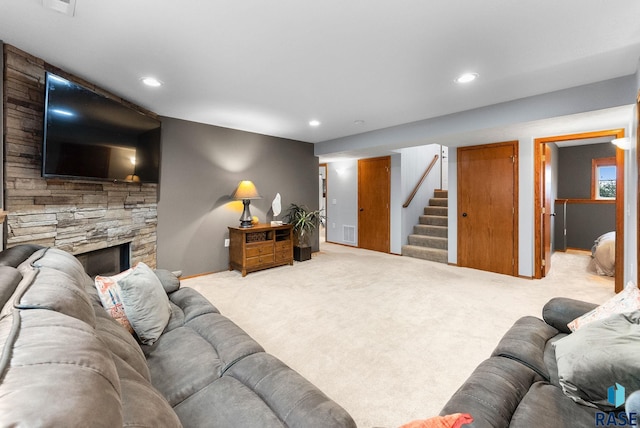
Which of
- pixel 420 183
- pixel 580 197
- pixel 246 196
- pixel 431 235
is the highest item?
pixel 420 183

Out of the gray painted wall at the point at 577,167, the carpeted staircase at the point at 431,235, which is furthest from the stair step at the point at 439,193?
the gray painted wall at the point at 577,167

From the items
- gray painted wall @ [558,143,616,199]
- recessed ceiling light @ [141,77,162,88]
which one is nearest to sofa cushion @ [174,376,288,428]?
recessed ceiling light @ [141,77,162,88]

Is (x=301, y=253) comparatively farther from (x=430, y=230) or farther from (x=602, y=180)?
(x=602, y=180)

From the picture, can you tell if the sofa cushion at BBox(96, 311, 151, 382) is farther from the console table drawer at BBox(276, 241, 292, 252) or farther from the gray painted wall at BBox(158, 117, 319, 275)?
the console table drawer at BBox(276, 241, 292, 252)

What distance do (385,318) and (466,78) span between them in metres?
2.34

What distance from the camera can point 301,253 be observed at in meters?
5.07

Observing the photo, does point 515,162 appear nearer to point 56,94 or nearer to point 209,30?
point 209,30

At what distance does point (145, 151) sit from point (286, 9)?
2433 millimetres

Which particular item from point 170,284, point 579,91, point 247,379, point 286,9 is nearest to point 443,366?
point 247,379

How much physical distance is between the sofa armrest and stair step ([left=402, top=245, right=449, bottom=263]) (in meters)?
3.41

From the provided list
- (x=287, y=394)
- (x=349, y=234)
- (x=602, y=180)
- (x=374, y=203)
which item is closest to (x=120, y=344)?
(x=287, y=394)

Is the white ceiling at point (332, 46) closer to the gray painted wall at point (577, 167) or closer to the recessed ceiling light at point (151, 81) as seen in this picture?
the recessed ceiling light at point (151, 81)

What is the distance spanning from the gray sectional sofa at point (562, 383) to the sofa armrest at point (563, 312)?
39cm

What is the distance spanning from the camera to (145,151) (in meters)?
3.25
